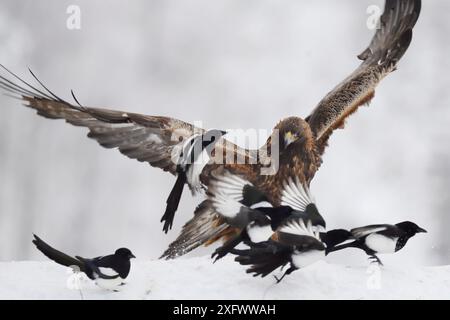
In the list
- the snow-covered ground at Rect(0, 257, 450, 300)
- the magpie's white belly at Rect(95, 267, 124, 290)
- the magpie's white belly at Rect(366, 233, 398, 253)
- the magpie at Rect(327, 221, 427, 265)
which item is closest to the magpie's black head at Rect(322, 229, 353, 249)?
the magpie at Rect(327, 221, 427, 265)

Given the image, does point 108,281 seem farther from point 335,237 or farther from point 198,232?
point 335,237

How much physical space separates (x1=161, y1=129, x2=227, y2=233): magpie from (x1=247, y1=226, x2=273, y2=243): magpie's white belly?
0.56 meters

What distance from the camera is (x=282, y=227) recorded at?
13.0 ft

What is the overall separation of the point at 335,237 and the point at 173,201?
110 cm

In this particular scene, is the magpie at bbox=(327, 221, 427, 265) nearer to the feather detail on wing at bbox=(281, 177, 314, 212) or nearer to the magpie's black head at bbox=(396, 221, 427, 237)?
the magpie's black head at bbox=(396, 221, 427, 237)

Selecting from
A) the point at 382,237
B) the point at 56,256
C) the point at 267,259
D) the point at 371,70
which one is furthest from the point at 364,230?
Result: the point at 56,256

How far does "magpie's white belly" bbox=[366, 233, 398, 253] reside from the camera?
441cm

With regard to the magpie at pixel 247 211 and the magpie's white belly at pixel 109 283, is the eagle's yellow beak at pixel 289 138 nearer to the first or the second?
the magpie at pixel 247 211

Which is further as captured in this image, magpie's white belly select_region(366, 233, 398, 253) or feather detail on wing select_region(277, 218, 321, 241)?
magpie's white belly select_region(366, 233, 398, 253)

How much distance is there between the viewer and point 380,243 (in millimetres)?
4426
